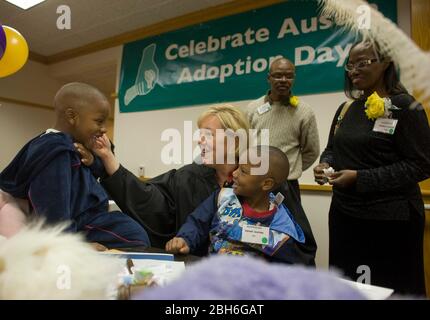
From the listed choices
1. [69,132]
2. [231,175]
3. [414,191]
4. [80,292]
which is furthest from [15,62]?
[414,191]

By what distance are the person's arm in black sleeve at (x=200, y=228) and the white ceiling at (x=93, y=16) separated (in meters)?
2.51

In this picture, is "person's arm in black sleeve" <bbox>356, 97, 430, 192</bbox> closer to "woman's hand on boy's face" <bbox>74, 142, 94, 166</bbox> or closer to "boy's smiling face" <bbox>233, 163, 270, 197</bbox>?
"boy's smiling face" <bbox>233, 163, 270, 197</bbox>

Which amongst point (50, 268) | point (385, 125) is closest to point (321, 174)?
point (385, 125)

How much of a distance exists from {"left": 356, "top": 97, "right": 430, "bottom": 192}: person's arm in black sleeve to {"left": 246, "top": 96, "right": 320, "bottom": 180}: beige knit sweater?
2.84 ft

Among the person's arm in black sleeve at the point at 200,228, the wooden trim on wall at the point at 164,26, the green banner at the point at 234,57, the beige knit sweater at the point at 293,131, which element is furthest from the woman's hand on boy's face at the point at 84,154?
the wooden trim on wall at the point at 164,26

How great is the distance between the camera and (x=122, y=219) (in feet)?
3.23

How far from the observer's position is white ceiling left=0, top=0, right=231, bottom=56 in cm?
301

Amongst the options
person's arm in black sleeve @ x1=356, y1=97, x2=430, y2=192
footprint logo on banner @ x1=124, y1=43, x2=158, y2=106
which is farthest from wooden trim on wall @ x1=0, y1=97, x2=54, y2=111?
person's arm in black sleeve @ x1=356, y1=97, x2=430, y2=192

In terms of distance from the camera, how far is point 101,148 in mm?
1086

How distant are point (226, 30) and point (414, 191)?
233cm

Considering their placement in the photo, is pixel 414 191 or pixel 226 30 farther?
pixel 226 30

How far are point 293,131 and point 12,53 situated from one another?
163cm

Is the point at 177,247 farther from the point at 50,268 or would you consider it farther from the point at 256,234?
the point at 50,268
